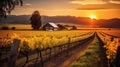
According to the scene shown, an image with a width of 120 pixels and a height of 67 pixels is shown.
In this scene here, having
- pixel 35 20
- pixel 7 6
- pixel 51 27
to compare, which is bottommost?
pixel 51 27

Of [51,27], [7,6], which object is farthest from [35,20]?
[7,6]

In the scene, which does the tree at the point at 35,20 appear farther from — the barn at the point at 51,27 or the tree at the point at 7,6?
the tree at the point at 7,6

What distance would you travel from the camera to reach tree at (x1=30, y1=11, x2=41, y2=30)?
1584 cm

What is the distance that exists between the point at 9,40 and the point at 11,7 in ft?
6.65

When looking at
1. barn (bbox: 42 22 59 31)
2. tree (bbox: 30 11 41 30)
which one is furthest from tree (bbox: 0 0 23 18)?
barn (bbox: 42 22 59 31)

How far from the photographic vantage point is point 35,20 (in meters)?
16.4

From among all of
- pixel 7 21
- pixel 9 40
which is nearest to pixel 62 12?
pixel 7 21

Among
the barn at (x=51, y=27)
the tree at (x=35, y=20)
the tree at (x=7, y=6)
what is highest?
the tree at (x=7, y=6)

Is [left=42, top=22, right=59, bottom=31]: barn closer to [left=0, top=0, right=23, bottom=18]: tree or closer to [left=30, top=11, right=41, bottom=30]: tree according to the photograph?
[left=30, top=11, right=41, bottom=30]: tree

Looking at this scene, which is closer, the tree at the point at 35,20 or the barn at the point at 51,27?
the tree at the point at 35,20

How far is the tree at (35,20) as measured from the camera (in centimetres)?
1584

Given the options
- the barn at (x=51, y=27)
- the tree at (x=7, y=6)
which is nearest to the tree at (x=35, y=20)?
the barn at (x=51, y=27)

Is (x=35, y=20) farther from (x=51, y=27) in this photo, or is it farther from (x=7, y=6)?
(x=7, y=6)

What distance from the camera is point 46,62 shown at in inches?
391
